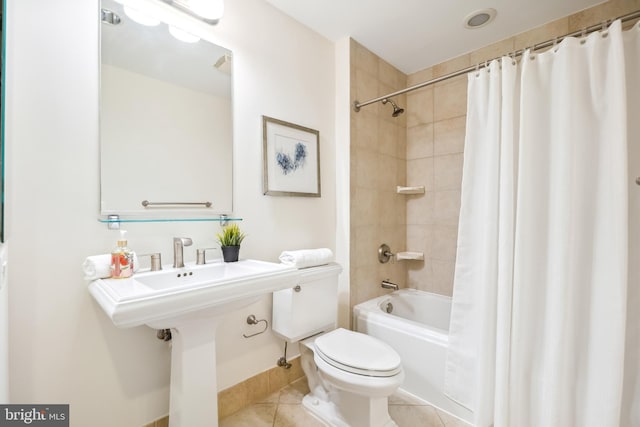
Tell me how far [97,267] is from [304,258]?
3.07ft

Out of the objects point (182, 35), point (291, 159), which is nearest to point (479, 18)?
point (291, 159)

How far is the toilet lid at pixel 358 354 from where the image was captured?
129cm

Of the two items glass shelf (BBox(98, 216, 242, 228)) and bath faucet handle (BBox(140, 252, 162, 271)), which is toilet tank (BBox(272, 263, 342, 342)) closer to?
glass shelf (BBox(98, 216, 242, 228))

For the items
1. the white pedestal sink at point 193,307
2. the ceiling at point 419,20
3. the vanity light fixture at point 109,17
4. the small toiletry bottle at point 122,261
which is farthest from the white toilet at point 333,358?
the ceiling at point 419,20

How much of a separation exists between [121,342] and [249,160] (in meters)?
1.05

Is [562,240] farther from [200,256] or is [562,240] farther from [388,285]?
[200,256]

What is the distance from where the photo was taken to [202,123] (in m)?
1.46

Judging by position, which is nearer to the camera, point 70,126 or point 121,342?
point 70,126

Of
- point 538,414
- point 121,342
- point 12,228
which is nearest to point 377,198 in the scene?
point 538,414

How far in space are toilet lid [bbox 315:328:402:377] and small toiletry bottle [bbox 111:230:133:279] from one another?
958 mm

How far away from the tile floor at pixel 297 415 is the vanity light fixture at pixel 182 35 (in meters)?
1.96

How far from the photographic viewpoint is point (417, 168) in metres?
2.51

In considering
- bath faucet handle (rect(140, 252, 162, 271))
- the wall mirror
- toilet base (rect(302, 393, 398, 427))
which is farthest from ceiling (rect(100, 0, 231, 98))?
toilet base (rect(302, 393, 398, 427))

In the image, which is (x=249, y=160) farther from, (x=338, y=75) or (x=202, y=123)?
(x=338, y=75)
